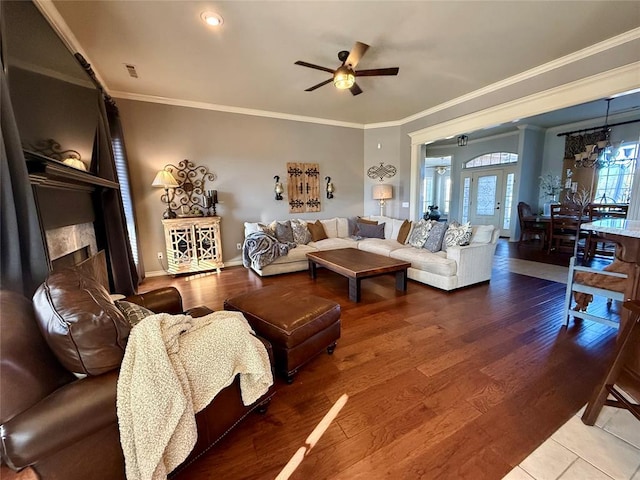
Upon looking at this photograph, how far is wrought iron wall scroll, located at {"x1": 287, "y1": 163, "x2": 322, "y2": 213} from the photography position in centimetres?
523

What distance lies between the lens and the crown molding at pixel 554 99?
275 centimetres

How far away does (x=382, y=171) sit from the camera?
5.82 m

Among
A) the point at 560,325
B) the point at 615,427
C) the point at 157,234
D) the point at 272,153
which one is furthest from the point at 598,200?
the point at 157,234

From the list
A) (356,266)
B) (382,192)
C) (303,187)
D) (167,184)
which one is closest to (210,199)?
(167,184)

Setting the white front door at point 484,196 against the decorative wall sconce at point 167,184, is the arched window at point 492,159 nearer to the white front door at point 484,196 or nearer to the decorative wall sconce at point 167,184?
the white front door at point 484,196

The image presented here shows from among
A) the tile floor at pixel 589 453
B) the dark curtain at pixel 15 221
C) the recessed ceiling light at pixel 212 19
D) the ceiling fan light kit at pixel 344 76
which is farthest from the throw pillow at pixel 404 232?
the dark curtain at pixel 15 221

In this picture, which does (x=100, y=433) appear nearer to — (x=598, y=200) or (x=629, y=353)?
(x=629, y=353)

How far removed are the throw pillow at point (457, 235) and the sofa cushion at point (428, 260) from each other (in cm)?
22

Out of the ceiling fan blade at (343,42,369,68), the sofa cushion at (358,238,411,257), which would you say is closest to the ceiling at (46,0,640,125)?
the ceiling fan blade at (343,42,369,68)

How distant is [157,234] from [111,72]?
7.34ft

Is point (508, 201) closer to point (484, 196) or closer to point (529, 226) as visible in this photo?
point (484, 196)

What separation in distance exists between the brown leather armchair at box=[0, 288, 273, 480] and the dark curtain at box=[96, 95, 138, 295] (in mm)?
2380

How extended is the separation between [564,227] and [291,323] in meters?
5.89

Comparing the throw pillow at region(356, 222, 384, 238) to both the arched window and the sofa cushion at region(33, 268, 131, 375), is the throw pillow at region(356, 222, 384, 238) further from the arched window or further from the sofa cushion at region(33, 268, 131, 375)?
the arched window
